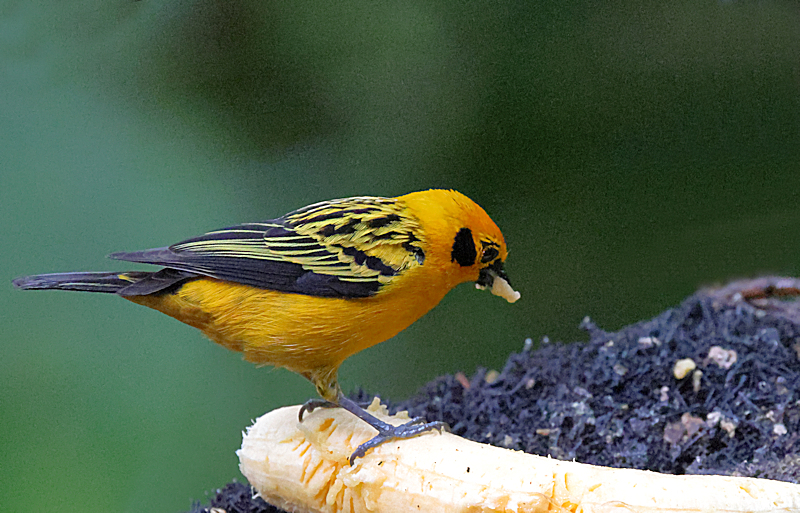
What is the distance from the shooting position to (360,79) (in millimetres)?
1821

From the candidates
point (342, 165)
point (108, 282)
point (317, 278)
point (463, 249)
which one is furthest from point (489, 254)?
point (108, 282)

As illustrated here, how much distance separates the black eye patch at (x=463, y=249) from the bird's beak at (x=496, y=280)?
0.25 feet

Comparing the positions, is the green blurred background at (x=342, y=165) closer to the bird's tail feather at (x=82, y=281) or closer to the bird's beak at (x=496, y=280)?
the bird's tail feather at (x=82, y=281)

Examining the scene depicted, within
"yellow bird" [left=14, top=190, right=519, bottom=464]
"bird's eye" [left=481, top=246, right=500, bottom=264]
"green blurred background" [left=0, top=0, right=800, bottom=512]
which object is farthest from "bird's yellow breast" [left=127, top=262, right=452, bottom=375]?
"green blurred background" [left=0, top=0, right=800, bottom=512]

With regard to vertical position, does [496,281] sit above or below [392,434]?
above

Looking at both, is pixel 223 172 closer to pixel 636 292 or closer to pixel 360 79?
pixel 360 79

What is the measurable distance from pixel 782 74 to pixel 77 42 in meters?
2.16

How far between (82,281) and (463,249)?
86 centimetres

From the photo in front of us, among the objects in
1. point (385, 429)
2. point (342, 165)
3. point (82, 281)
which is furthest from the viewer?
point (342, 165)

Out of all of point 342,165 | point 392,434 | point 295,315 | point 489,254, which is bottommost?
point 392,434

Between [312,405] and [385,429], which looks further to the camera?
[312,405]

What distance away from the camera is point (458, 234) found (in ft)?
4.84

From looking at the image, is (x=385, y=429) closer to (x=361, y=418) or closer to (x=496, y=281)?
(x=361, y=418)

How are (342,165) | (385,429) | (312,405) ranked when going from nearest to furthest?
(385,429), (312,405), (342,165)
